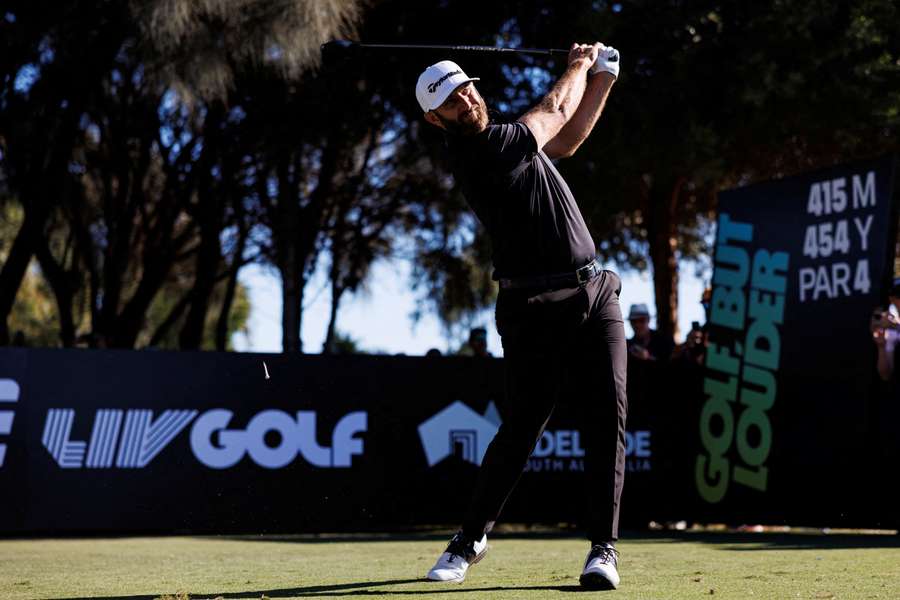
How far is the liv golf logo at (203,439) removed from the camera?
975 centimetres

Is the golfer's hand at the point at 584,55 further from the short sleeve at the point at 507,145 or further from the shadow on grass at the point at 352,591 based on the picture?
the shadow on grass at the point at 352,591

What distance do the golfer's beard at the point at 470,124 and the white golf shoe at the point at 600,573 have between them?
1742mm

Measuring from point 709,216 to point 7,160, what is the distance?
10466 millimetres

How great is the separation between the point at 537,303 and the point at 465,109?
0.82m

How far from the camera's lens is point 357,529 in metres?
10.4

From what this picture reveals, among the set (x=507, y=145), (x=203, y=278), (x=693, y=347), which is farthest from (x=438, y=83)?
(x=203, y=278)

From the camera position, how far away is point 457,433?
35.2ft

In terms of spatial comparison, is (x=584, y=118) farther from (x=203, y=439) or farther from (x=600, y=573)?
(x=203, y=439)

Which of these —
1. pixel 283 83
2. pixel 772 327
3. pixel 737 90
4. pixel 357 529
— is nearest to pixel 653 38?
pixel 737 90

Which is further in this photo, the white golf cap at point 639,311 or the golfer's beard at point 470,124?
the white golf cap at point 639,311

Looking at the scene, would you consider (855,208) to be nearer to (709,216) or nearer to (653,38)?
(653,38)

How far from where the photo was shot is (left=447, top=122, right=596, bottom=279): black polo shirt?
5113mm

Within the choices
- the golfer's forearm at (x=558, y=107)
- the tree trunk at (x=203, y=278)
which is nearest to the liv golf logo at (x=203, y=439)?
the golfer's forearm at (x=558, y=107)

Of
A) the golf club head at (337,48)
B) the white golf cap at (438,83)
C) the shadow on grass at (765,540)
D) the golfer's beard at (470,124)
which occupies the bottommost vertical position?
the shadow on grass at (765,540)
